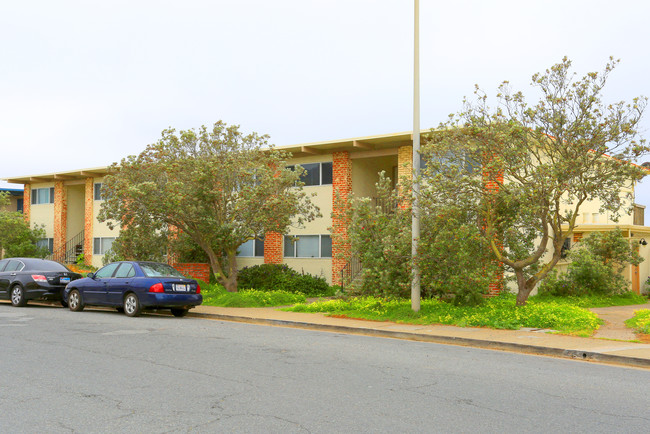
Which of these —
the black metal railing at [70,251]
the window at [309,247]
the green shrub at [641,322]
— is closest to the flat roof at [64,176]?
the black metal railing at [70,251]

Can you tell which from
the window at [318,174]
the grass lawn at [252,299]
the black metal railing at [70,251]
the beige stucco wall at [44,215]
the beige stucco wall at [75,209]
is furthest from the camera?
the beige stucco wall at [75,209]

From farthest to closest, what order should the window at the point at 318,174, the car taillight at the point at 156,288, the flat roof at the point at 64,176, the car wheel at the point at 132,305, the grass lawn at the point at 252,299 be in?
the flat roof at the point at 64,176
the window at the point at 318,174
the grass lawn at the point at 252,299
the car wheel at the point at 132,305
the car taillight at the point at 156,288

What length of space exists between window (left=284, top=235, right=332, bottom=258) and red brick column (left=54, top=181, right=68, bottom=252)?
16.5 m

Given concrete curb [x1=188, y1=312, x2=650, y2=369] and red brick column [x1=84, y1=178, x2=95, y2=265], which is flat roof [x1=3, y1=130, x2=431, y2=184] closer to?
concrete curb [x1=188, y1=312, x2=650, y2=369]

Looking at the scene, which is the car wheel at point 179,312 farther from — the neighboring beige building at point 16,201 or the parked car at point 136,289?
the neighboring beige building at point 16,201

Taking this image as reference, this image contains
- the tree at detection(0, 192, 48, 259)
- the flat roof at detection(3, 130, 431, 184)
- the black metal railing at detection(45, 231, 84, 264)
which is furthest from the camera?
the black metal railing at detection(45, 231, 84, 264)

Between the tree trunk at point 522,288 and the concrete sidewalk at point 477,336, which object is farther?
the tree trunk at point 522,288

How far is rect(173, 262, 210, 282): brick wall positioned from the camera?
1016 inches

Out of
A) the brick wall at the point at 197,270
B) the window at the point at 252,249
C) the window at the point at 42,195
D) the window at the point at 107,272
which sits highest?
the window at the point at 42,195

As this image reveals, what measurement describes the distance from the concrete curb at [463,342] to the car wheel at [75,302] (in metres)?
3.76

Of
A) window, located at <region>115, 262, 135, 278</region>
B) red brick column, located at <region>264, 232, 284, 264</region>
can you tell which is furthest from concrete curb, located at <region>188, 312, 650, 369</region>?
red brick column, located at <region>264, 232, 284, 264</region>

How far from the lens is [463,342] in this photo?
37.7ft

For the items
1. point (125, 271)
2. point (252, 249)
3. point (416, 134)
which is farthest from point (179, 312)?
point (252, 249)

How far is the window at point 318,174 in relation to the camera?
981 inches
